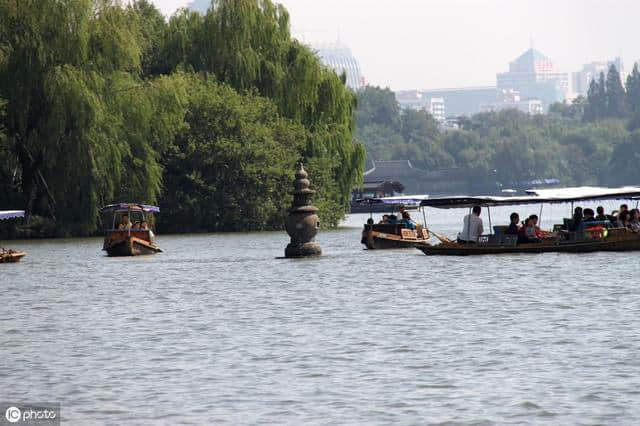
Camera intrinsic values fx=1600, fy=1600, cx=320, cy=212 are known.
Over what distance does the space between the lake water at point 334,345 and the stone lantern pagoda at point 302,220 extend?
1.91 metres

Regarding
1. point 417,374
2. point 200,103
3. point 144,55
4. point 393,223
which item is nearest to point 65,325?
point 417,374

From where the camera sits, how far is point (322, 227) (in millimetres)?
72500

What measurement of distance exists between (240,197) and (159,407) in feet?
172

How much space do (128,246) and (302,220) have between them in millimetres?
10639

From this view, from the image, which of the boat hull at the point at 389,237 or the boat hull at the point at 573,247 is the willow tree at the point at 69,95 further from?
the boat hull at the point at 573,247

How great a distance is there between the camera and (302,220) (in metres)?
43.6

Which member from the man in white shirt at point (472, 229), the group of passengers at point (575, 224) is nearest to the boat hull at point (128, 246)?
the man in white shirt at point (472, 229)

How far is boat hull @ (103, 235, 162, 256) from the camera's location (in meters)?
52.2

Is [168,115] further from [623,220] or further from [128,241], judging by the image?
[623,220]

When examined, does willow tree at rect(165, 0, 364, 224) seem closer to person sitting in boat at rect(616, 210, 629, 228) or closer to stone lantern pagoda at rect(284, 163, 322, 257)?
stone lantern pagoda at rect(284, 163, 322, 257)

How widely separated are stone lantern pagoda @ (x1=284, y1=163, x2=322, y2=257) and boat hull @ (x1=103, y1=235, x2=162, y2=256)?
8557mm

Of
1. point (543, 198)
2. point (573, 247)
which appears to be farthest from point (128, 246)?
point (573, 247)

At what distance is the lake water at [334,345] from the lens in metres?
17.8

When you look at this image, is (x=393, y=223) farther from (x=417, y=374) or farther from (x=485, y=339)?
(x=417, y=374)
